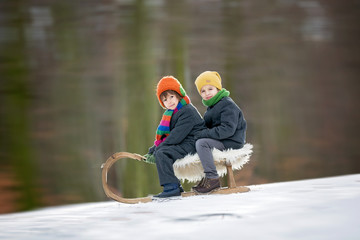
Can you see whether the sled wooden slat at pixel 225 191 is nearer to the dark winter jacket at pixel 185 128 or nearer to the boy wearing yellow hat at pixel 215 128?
the boy wearing yellow hat at pixel 215 128

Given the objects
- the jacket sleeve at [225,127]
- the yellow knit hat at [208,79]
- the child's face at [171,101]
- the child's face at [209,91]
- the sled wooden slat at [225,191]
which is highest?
the yellow knit hat at [208,79]

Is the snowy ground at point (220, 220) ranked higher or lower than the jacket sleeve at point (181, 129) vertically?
lower

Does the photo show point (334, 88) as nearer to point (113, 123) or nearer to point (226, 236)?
point (113, 123)

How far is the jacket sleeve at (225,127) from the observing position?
3223mm

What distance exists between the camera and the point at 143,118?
5438 millimetres

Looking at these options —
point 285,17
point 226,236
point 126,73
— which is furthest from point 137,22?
point 226,236

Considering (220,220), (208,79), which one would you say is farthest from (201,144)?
(220,220)

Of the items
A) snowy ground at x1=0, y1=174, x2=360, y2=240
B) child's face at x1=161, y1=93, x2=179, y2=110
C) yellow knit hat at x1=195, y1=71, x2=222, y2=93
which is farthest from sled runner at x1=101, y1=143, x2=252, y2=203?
yellow knit hat at x1=195, y1=71, x2=222, y2=93

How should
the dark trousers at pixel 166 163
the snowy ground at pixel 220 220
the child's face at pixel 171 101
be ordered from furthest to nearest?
the child's face at pixel 171 101 < the dark trousers at pixel 166 163 < the snowy ground at pixel 220 220

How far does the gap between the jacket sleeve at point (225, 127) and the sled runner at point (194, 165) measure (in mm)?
119

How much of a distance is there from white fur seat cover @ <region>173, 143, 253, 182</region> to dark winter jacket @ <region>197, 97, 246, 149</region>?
57 mm

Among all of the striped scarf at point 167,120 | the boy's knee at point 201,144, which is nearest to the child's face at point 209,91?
the striped scarf at point 167,120

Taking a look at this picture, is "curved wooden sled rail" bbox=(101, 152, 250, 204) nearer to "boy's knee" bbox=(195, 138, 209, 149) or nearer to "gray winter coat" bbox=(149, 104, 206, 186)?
"gray winter coat" bbox=(149, 104, 206, 186)

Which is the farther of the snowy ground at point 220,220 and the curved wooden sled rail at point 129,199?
the curved wooden sled rail at point 129,199
